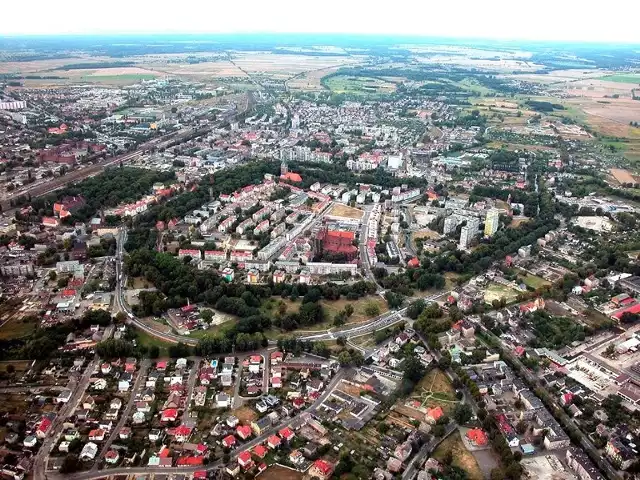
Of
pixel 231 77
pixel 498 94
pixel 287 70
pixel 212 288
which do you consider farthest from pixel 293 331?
pixel 287 70

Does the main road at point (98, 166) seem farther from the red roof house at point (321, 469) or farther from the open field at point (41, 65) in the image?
the open field at point (41, 65)

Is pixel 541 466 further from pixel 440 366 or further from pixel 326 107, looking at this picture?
pixel 326 107

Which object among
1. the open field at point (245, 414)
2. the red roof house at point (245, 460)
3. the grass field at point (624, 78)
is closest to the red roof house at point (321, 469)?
the red roof house at point (245, 460)

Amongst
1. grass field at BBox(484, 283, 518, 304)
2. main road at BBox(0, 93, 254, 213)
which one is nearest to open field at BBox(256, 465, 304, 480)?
grass field at BBox(484, 283, 518, 304)

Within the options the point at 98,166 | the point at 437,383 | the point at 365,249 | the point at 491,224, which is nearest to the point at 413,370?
the point at 437,383

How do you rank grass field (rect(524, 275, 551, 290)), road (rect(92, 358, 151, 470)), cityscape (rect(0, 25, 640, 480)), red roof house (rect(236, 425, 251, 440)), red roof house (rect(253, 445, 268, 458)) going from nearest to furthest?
red roof house (rect(253, 445, 268, 458))
road (rect(92, 358, 151, 470))
cityscape (rect(0, 25, 640, 480))
red roof house (rect(236, 425, 251, 440))
grass field (rect(524, 275, 551, 290))

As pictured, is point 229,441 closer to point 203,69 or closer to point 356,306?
point 356,306

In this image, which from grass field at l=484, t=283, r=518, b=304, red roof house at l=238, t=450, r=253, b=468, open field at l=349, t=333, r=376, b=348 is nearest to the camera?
red roof house at l=238, t=450, r=253, b=468

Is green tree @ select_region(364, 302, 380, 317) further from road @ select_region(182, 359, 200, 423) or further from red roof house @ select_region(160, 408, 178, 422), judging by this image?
red roof house @ select_region(160, 408, 178, 422)
